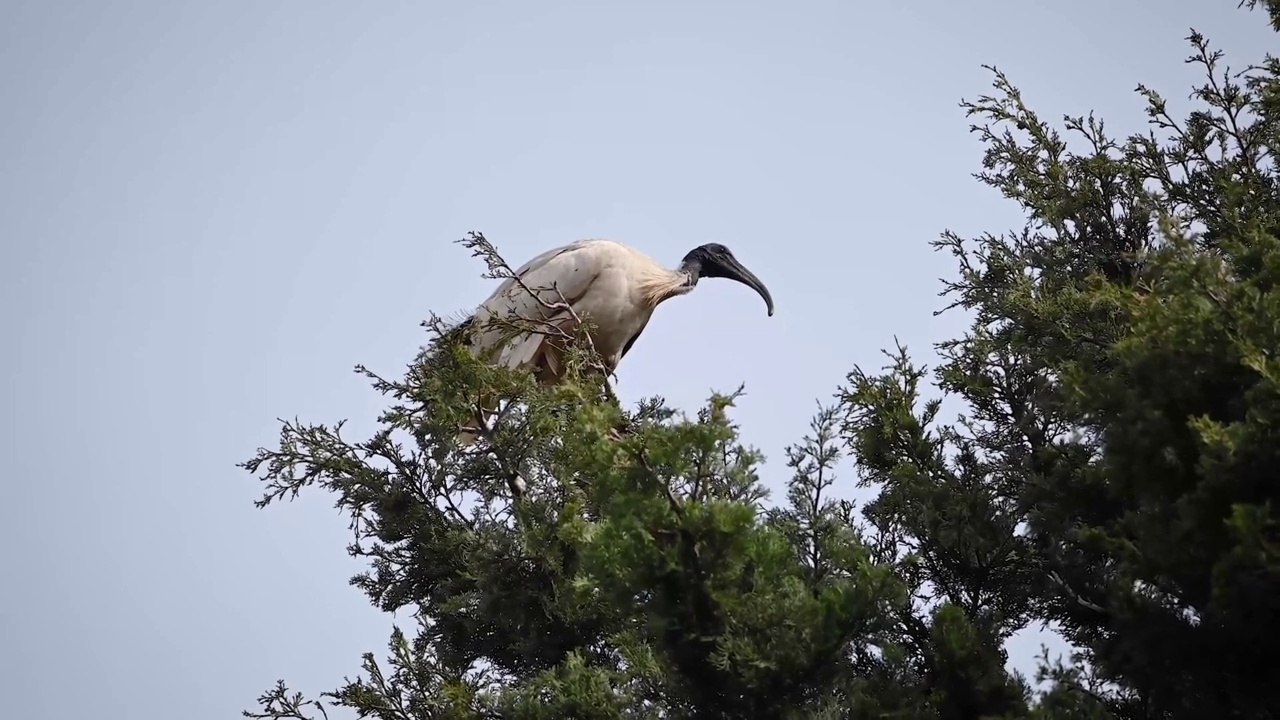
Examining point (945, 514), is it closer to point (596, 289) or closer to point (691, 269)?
point (596, 289)

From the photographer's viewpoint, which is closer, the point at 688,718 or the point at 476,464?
the point at 688,718

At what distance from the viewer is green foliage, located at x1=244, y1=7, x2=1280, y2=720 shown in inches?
160

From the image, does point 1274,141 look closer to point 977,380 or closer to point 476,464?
point 977,380

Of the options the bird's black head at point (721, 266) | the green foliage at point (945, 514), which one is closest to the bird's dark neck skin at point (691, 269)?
the bird's black head at point (721, 266)

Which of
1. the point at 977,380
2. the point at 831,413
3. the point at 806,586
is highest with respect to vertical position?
the point at 977,380

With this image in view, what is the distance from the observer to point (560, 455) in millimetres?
6074

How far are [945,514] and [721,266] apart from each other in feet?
24.6

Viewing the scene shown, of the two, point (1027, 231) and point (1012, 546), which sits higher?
point (1027, 231)

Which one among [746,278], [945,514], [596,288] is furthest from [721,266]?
[945,514]

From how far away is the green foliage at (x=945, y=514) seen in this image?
4062mm

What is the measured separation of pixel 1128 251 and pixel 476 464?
10.9 ft

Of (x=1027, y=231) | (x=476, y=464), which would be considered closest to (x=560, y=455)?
(x=476, y=464)

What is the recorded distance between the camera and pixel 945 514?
17.7ft

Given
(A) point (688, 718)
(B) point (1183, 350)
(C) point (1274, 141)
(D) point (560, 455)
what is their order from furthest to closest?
(C) point (1274, 141) < (D) point (560, 455) < (A) point (688, 718) < (B) point (1183, 350)
